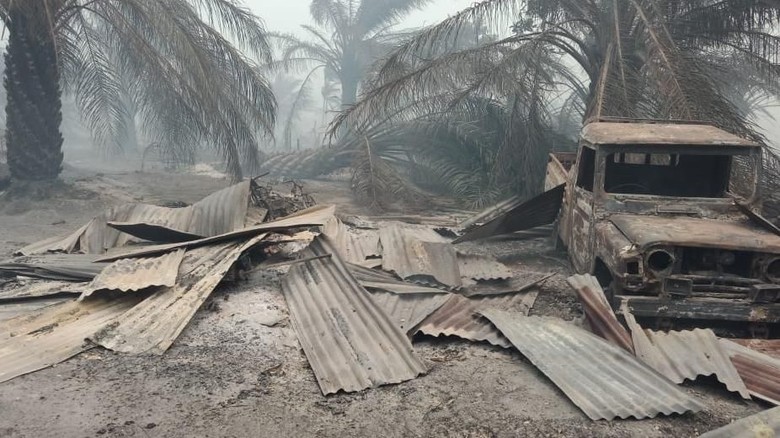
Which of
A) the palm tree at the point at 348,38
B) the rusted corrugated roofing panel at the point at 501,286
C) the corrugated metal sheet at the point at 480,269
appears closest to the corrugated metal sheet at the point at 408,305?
the rusted corrugated roofing panel at the point at 501,286

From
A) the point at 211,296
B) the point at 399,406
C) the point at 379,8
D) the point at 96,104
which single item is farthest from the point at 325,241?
the point at 379,8

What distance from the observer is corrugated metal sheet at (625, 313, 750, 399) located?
3.61 m

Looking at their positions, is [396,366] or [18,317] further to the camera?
[18,317]

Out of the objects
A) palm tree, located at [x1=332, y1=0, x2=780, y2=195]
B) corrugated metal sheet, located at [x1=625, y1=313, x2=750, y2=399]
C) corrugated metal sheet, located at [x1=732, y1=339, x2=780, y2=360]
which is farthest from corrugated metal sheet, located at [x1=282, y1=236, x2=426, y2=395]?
palm tree, located at [x1=332, y1=0, x2=780, y2=195]

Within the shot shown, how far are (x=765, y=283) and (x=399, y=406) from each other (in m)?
2.85

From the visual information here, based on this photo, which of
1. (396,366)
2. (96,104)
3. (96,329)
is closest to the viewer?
(396,366)

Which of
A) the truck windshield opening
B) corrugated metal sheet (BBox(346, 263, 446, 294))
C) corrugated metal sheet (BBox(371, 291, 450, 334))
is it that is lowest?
corrugated metal sheet (BBox(371, 291, 450, 334))

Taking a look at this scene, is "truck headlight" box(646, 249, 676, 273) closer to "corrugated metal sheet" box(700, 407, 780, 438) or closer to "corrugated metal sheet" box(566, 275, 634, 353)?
"corrugated metal sheet" box(566, 275, 634, 353)

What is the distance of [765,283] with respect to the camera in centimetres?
421

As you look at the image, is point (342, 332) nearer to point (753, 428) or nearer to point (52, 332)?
point (52, 332)

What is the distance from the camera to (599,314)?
4168mm

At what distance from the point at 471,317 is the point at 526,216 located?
2.86 meters

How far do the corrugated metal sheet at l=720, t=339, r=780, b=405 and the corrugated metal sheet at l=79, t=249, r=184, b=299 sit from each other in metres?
4.06

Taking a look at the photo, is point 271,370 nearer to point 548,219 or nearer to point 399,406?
point 399,406
